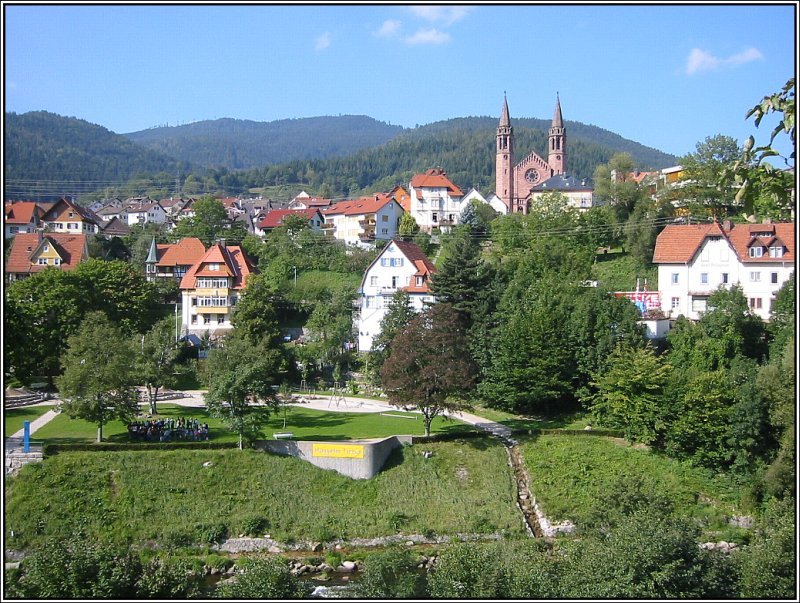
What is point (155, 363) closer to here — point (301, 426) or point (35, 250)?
point (301, 426)

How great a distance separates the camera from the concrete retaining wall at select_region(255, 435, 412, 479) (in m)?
29.5

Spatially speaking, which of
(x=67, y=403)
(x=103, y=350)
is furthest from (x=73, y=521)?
(x=103, y=350)

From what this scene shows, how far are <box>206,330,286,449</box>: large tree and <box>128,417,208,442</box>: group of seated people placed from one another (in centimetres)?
175

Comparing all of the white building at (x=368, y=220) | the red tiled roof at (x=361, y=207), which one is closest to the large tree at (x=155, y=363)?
the white building at (x=368, y=220)

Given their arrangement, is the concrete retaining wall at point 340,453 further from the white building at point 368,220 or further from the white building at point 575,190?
the white building at point 575,190

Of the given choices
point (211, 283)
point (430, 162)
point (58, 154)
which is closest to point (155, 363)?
point (211, 283)

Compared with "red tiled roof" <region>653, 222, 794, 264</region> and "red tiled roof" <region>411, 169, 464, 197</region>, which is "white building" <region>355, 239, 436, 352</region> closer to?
"red tiled roof" <region>653, 222, 794, 264</region>

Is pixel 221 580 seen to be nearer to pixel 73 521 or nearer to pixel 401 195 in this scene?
pixel 73 521

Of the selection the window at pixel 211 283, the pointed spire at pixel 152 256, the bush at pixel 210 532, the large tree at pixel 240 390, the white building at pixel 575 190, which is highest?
the white building at pixel 575 190

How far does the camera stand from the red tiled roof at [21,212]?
65.3 m

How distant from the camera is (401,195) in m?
77.4

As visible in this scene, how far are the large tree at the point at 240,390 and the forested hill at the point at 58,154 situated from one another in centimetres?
10778

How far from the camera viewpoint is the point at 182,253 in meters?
53.5

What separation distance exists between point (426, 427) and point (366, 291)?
49.2 ft
